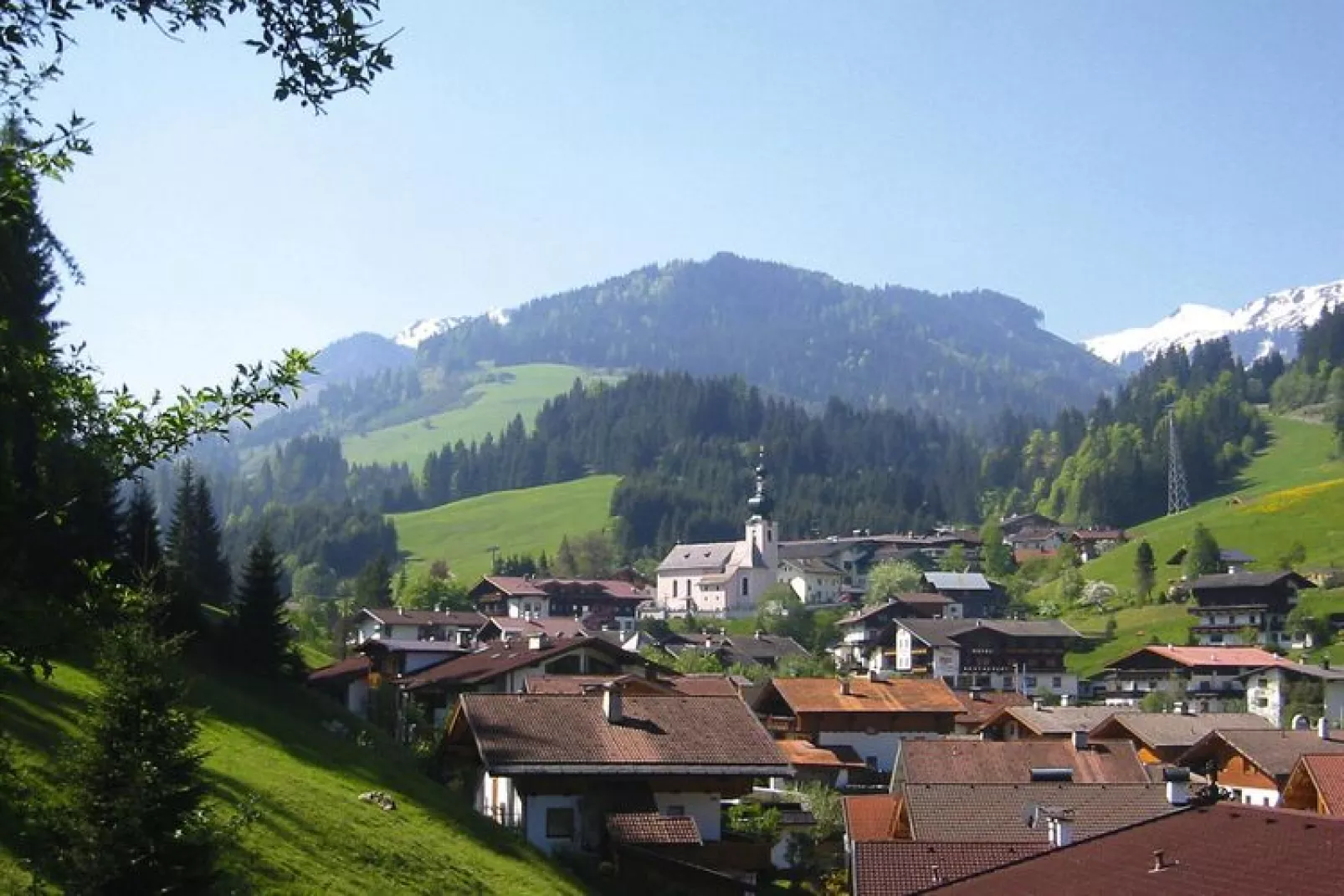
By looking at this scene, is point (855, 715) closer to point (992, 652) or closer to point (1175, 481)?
point (992, 652)

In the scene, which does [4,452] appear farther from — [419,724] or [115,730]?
[419,724]

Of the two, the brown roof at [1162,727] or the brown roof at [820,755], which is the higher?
the brown roof at [1162,727]

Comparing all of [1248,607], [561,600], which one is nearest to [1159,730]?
[1248,607]

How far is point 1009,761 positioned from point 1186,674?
5178 cm

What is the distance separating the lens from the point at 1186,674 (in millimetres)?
93312

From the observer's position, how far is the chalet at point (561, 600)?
134 m

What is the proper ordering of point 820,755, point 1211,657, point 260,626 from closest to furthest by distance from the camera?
point 260,626 < point 820,755 < point 1211,657

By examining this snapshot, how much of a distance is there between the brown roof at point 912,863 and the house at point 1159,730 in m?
33.9

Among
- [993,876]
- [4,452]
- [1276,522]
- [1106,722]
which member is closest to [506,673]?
[1106,722]

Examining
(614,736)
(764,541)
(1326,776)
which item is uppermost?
(764,541)

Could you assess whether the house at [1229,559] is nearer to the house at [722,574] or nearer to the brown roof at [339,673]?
the house at [722,574]

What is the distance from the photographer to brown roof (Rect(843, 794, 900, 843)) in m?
40.8

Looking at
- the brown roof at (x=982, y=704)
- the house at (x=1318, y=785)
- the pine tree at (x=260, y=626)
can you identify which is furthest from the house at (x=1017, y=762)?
the brown roof at (x=982, y=704)

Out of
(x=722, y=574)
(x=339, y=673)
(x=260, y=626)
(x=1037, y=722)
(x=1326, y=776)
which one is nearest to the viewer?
(x=1326, y=776)
